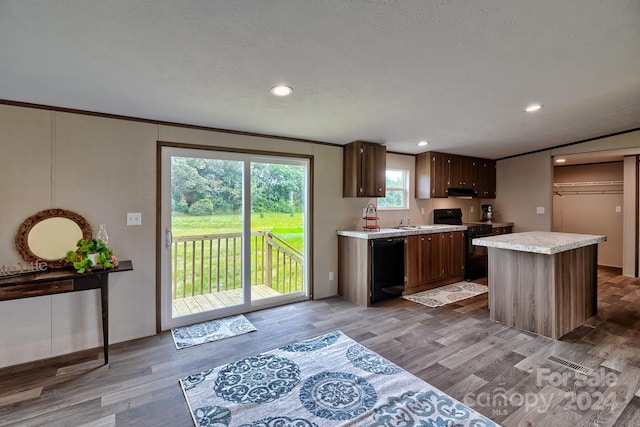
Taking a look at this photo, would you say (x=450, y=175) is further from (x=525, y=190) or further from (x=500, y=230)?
(x=525, y=190)

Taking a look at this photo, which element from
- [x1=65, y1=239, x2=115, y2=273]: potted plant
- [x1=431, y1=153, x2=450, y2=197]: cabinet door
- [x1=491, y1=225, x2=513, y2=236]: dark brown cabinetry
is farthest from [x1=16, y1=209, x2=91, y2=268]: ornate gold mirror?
[x1=491, y1=225, x2=513, y2=236]: dark brown cabinetry

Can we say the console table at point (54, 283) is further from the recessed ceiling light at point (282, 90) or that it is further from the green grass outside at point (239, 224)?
the recessed ceiling light at point (282, 90)

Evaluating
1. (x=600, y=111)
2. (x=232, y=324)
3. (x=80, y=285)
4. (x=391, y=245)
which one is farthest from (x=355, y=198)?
(x=80, y=285)

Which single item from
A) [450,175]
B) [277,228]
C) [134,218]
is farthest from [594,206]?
[134,218]

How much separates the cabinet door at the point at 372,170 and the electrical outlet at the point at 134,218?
280cm

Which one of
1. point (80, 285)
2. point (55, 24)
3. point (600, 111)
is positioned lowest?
point (80, 285)

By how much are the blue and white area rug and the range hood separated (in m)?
3.93

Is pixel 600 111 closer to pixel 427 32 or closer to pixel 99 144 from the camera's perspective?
pixel 427 32

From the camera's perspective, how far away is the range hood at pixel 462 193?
5.59 metres

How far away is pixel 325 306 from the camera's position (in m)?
3.99

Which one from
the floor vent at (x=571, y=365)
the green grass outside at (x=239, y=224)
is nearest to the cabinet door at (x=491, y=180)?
the floor vent at (x=571, y=365)

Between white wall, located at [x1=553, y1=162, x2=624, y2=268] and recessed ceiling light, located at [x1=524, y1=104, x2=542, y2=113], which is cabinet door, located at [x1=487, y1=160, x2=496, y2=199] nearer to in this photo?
white wall, located at [x1=553, y1=162, x2=624, y2=268]

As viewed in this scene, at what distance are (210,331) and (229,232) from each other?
3.81 ft

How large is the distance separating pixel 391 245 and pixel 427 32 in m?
2.91
